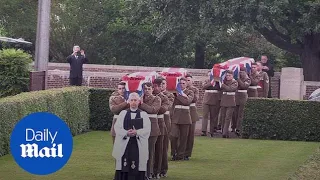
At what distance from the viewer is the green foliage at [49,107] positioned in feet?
61.3

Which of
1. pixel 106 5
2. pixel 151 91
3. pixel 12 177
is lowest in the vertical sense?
pixel 12 177

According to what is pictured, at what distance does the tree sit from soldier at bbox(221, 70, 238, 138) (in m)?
11.2

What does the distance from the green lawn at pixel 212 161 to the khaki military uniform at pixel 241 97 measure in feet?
4.67

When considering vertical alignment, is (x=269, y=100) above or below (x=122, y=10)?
below

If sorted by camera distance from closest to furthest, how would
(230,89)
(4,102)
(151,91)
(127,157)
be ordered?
1. (127,157)
2. (151,91)
3. (4,102)
4. (230,89)

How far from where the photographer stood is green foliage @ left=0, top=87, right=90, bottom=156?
61.3 feet

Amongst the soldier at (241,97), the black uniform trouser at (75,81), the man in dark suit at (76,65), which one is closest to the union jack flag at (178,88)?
the soldier at (241,97)

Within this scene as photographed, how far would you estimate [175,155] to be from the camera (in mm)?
19219

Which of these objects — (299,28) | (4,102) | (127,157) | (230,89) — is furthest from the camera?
(299,28)

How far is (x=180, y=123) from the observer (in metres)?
18.8

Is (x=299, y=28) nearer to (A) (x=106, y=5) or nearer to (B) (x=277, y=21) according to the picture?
(B) (x=277, y=21)

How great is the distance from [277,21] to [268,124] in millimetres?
12728

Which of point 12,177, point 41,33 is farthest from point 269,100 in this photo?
point 12,177

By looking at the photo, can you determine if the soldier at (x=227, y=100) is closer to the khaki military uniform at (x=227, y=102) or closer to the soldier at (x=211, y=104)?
the khaki military uniform at (x=227, y=102)
